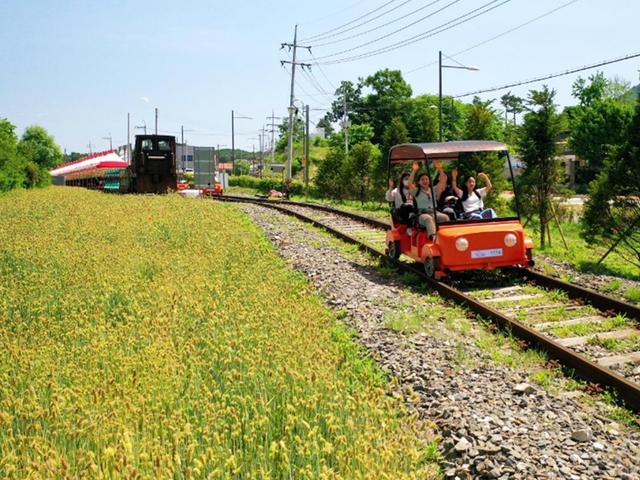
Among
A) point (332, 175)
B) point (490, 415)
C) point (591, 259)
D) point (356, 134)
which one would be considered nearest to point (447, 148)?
point (591, 259)

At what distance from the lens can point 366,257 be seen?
12930 mm

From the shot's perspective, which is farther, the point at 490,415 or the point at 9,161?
the point at 9,161

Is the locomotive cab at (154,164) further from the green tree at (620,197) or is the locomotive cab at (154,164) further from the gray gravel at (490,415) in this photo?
the gray gravel at (490,415)

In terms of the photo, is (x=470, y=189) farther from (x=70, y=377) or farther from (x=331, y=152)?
(x=331, y=152)

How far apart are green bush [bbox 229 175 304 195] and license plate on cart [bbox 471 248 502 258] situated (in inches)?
1184

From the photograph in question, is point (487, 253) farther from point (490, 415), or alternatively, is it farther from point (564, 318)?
point (490, 415)

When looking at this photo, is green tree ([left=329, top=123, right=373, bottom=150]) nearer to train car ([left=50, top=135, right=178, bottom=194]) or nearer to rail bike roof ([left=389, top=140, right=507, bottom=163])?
train car ([left=50, top=135, right=178, bottom=194])

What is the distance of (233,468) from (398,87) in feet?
308

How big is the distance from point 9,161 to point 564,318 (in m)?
36.5

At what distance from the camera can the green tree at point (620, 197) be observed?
480 inches

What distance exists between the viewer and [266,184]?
177ft

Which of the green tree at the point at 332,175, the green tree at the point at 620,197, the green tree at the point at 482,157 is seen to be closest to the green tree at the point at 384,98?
the green tree at the point at 332,175

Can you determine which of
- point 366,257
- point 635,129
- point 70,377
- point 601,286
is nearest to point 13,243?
point 366,257

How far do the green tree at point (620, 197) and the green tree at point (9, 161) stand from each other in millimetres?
31764
